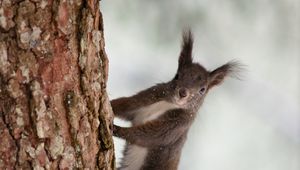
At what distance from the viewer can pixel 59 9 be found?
1.97m

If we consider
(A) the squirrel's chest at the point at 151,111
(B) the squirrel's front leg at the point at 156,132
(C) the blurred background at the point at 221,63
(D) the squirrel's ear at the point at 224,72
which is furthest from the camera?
(C) the blurred background at the point at 221,63

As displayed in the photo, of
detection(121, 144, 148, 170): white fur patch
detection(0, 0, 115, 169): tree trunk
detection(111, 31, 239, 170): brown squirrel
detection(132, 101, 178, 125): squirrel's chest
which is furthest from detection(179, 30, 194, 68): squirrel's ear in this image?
detection(0, 0, 115, 169): tree trunk

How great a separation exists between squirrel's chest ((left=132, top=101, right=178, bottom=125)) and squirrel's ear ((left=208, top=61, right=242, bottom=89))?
293 millimetres

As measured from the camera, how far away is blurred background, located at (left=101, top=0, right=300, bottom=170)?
4164 millimetres

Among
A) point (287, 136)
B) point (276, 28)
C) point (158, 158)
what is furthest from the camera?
point (276, 28)

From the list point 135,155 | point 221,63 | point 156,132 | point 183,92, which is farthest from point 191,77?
point 221,63

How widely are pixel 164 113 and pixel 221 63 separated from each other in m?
1.06

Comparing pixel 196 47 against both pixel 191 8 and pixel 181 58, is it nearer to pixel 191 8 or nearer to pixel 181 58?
pixel 191 8

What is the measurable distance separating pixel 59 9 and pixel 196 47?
2389mm

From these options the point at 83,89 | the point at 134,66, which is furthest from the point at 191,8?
the point at 83,89

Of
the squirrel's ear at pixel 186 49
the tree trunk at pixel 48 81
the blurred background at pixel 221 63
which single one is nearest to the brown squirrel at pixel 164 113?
the squirrel's ear at pixel 186 49

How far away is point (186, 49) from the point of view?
3418mm

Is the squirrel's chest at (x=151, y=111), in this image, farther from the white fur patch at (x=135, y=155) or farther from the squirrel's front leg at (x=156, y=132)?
the white fur patch at (x=135, y=155)

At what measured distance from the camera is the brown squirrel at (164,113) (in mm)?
A: 3217
